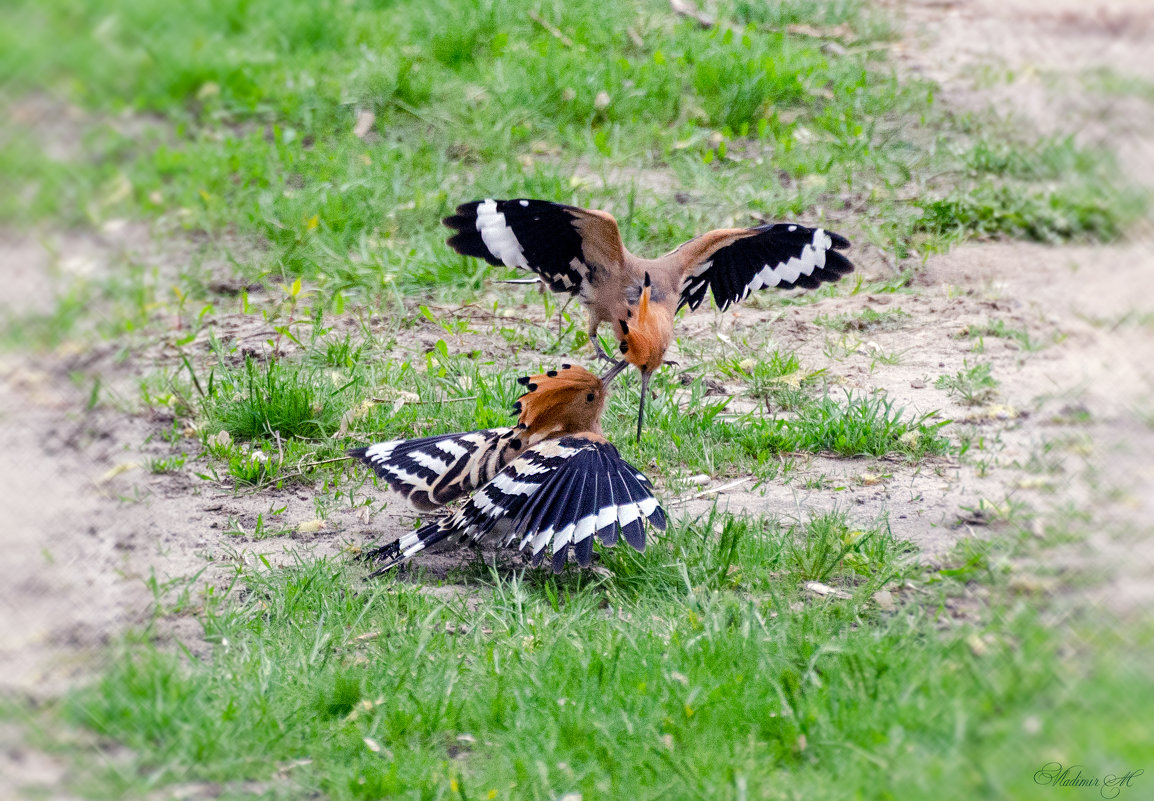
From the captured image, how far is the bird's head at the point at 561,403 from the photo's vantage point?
412 centimetres

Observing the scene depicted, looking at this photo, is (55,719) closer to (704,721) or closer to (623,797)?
(623,797)

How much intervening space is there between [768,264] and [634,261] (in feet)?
1.84

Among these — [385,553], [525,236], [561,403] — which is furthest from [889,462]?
[385,553]

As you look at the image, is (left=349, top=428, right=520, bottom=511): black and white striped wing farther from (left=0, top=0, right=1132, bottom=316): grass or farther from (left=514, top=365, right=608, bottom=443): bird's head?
(left=0, top=0, right=1132, bottom=316): grass

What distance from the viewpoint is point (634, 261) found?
4.46 m

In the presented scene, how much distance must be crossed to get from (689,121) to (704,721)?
5432 millimetres

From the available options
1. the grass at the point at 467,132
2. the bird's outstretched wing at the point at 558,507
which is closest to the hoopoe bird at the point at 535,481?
the bird's outstretched wing at the point at 558,507

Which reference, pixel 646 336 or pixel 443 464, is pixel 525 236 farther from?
pixel 443 464

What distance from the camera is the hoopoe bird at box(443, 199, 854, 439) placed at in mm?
4230

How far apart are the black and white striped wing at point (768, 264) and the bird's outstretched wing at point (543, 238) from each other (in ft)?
1.25

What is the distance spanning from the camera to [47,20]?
19.6ft

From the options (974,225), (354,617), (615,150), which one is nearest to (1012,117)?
(974,225)

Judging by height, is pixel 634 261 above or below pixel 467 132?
above

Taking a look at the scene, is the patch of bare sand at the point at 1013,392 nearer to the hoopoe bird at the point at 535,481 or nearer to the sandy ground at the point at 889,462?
the sandy ground at the point at 889,462
